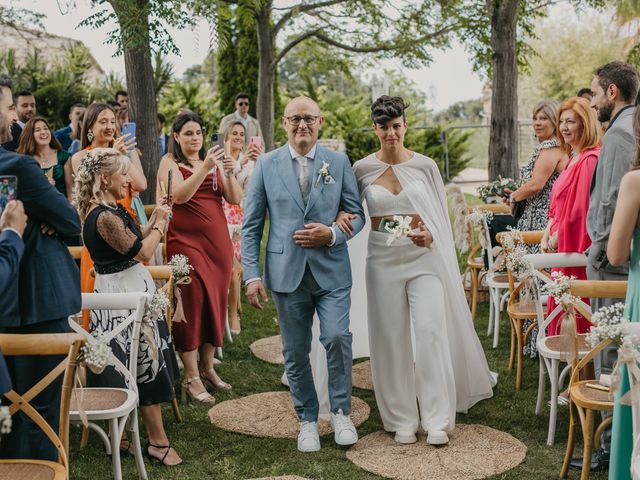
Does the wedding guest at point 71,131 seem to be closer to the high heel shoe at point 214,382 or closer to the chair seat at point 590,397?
the high heel shoe at point 214,382

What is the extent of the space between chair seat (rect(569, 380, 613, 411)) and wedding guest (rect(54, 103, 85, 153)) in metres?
Result: 6.94

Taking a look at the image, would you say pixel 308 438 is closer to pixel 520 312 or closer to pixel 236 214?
pixel 520 312

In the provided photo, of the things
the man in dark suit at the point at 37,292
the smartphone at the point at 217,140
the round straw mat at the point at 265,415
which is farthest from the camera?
the smartphone at the point at 217,140

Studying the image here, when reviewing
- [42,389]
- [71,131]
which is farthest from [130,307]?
[71,131]

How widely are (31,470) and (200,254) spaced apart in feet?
9.85

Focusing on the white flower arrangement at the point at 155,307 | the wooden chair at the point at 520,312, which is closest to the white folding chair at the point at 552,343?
the wooden chair at the point at 520,312

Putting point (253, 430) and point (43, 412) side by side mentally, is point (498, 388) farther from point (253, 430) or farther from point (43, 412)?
point (43, 412)

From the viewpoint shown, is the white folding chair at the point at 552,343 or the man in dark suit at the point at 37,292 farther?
the white folding chair at the point at 552,343

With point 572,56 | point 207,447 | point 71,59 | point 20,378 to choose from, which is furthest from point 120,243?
point 572,56

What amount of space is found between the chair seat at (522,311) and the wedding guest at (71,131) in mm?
5642

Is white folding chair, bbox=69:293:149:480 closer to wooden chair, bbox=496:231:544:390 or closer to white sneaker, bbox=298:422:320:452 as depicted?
white sneaker, bbox=298:422:320:452

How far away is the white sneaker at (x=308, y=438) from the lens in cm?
502

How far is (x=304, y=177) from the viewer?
505 cm

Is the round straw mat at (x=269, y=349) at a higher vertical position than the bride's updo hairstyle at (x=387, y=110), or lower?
lower
